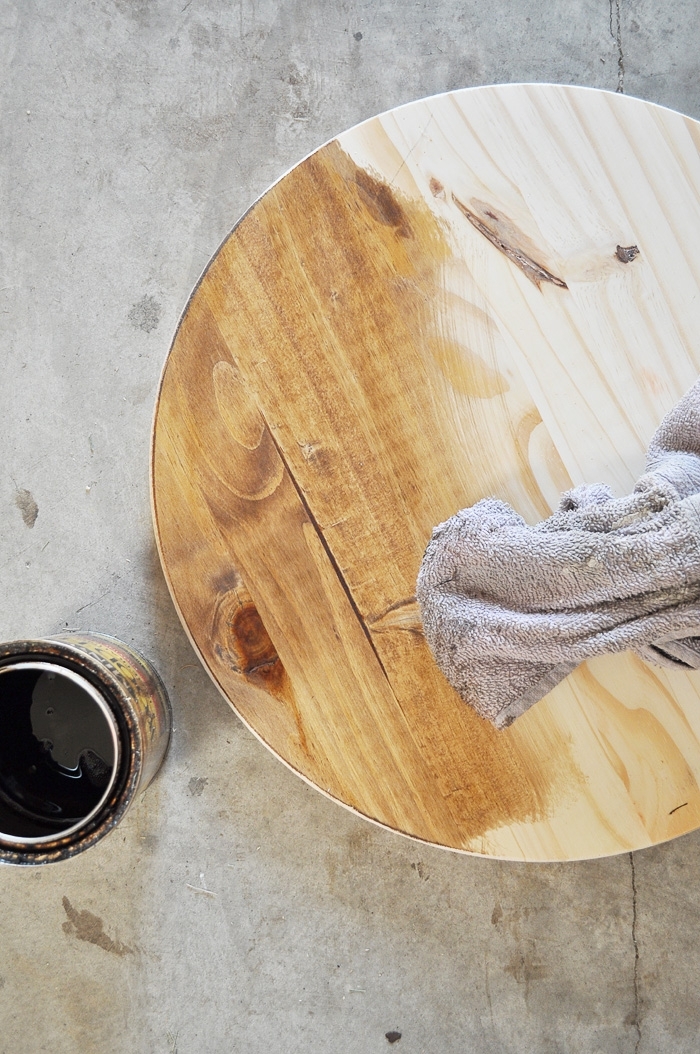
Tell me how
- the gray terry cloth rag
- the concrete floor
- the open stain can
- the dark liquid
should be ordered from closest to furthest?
the gray terry cloth rag
the open stain can
the dark liquid
the concrete floor

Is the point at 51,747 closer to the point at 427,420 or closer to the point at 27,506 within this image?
the point at 27,506

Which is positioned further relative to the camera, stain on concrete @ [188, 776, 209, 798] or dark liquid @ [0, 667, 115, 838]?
stain on concrete @ [188, 776, 209, 798]

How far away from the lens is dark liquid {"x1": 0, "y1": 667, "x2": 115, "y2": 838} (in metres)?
1.21

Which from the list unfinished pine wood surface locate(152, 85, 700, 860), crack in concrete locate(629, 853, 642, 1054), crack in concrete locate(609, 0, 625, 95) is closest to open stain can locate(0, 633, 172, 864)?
unfinished pine wood surface locate(152, 85, 700, 860)

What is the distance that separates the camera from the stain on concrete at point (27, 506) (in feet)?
5.50

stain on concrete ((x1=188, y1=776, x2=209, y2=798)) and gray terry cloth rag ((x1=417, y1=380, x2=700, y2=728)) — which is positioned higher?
gray terry cloth rag ((x1=417, y1=380, x2=700, y2=728))

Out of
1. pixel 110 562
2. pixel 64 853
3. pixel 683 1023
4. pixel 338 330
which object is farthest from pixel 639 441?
pixel 683 1023

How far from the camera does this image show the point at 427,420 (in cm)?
111

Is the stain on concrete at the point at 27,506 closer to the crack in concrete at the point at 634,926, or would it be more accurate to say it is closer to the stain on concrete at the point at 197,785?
the stain on concrete at the point at 197,785

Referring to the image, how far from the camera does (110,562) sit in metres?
1.67

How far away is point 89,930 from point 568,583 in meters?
1.42

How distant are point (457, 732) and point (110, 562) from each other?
0.95 metres

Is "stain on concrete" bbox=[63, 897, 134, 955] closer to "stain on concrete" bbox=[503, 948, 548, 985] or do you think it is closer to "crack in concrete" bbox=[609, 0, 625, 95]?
"stain on concrete" bbox=[503, 948, 548, 985]

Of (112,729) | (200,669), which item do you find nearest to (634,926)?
(200,669)
